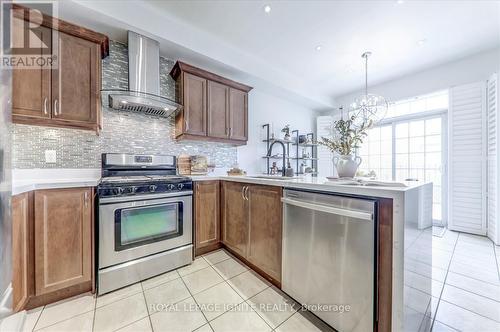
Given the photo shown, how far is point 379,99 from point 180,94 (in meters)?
2.61

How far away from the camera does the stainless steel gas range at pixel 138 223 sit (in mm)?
1691

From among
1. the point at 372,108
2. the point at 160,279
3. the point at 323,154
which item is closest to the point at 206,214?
the point at 160,279

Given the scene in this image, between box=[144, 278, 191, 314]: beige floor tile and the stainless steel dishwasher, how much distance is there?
881 mm

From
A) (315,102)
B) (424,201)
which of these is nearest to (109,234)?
(424,201)

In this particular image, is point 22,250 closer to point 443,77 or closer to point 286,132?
point 286,132

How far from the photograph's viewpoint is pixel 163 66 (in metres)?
2.66

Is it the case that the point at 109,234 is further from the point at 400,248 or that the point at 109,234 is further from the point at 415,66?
the point at 415,66

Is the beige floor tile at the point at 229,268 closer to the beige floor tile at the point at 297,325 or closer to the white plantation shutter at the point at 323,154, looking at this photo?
the beige floor tile at the point at 297,325

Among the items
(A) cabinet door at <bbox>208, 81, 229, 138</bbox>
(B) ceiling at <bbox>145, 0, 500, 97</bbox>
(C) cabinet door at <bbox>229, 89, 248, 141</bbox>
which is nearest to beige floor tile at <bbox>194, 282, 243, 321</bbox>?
(A) cabinet door at <bbox>208, 81, 229, 138</bbox>

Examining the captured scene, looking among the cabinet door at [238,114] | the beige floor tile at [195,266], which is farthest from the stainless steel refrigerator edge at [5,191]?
the cabinet door at [238,114]

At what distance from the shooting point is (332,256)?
4.05ft

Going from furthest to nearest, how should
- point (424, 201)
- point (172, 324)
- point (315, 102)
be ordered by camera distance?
point (315, 102), point (172, 324), point (424, 201)

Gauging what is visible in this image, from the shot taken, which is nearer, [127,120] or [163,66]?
[127,120]

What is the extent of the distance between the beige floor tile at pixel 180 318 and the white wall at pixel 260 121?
7.56 ft
